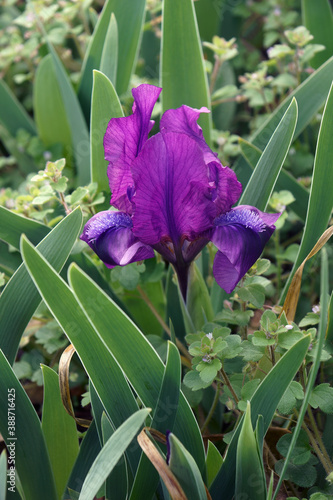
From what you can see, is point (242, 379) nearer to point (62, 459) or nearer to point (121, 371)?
point (121, 371)

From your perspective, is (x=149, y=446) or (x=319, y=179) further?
(x=319, y=179)

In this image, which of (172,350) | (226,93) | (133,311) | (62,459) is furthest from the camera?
(226,93)

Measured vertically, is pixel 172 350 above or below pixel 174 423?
above

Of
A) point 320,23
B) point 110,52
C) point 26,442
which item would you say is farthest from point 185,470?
point 320,23

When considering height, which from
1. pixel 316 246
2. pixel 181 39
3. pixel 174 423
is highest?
pixel 181 39

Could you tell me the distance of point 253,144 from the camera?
4.21 feet

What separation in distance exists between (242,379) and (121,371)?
252 millimetres

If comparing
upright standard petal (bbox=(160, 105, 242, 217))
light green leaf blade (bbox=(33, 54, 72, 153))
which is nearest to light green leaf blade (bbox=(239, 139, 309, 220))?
upright standard petal (bbox=(160, 105, 242, 217))

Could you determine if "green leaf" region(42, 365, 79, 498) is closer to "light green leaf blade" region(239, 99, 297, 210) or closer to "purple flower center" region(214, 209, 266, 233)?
"purple flower center" region(214, 209, 266, 233)

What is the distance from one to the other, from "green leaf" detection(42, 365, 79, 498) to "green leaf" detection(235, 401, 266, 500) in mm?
354

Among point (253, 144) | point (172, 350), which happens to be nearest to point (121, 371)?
point (172, 350)

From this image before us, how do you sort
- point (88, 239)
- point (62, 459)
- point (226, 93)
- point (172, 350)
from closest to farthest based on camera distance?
point (172, 350), point (88, 239), point (62, 459), point (226, 93)

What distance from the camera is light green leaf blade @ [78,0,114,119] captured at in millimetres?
1463

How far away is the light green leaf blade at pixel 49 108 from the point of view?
1.72 m
